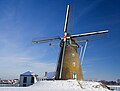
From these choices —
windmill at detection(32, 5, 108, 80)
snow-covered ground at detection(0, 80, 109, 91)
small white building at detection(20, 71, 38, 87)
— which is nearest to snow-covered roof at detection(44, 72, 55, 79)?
small white building at detection(20, 71, 38, 87)

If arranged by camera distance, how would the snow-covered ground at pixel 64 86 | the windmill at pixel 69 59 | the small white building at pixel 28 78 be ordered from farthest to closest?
1. the small white building at pixel 28 78
2. the windmill at pixel 69 59
3. the snow-covered ground at pixel 64 86

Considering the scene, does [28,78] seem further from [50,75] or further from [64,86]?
[64,86]

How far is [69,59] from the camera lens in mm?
24641

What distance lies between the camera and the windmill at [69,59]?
24.4 m

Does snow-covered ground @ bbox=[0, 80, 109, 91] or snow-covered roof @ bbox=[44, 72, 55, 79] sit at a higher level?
snow-covered roof @ bbox=[44, 72, 55, 79]

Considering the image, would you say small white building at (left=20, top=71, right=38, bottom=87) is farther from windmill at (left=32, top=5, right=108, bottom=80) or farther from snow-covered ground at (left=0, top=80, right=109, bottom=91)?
windmill at (left=32, top=5, right=108, bottom=80)

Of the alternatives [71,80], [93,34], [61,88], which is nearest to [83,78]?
[71,80]

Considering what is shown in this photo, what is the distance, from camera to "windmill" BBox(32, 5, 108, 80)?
961 inches

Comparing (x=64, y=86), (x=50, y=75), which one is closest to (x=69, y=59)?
Answer: (x=64, y=86)

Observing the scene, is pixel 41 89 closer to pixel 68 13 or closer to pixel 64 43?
pixel 64 43

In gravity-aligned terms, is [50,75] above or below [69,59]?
below

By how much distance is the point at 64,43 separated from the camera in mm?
25250

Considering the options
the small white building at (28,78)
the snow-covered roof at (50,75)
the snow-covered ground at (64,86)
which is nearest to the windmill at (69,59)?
the snow-covered ground at (64,86)

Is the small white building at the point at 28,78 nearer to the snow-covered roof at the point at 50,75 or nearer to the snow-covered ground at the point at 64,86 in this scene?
the snow-covered roof at the point at 50,75
